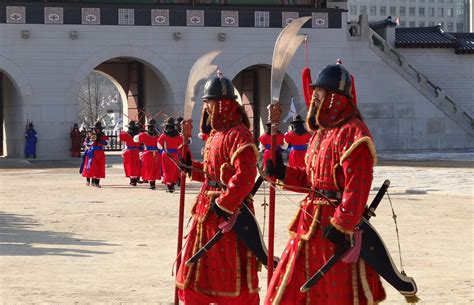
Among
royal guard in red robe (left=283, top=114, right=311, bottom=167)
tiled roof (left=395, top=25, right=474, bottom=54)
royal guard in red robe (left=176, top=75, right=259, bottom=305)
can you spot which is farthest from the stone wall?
royal guard in red robe (left=176, top=75, right=259, bottom=305)

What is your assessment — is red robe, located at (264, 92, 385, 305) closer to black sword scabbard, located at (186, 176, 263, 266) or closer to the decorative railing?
black sword scabbard, located at (186, 176, 263, 266)

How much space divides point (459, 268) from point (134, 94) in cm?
2961

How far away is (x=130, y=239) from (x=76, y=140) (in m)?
22.6

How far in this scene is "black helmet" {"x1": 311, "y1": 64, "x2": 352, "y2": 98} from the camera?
6375 millimetres

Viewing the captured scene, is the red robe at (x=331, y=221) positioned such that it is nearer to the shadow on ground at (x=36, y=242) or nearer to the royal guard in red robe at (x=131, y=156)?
the shadow on ground at (x=36, y=242)

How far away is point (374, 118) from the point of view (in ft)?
129

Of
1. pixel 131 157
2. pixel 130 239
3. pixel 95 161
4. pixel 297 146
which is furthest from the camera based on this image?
pixel 131 157

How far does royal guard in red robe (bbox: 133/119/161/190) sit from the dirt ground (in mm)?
320

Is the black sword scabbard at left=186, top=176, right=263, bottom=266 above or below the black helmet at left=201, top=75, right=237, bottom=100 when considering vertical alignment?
below

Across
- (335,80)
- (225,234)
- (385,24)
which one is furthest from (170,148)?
(385,24)

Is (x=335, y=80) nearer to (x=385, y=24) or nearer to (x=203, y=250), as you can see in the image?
(x=203, y=250)

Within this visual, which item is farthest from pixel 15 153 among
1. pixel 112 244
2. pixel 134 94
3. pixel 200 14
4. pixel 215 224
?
pixel 215 224

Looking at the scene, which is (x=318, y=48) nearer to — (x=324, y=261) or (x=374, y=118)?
(x=374, y=118)

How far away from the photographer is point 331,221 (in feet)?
20.0
